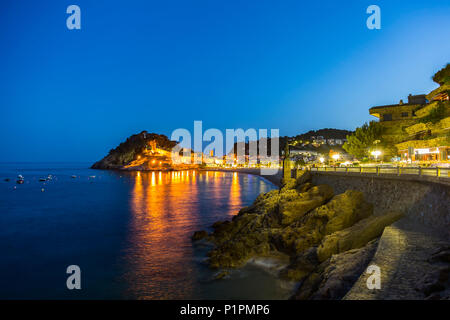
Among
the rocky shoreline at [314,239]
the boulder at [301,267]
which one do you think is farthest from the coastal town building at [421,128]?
the boulder at [301,267]

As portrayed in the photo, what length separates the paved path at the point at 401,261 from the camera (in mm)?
6879

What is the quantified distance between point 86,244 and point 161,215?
11.4 metres

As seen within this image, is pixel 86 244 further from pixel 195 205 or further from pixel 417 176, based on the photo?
pixel 417 176

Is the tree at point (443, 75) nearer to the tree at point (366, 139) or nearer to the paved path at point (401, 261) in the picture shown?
the tree at point (366, 139)

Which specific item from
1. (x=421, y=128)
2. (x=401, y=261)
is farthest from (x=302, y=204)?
(x=421, y=128)

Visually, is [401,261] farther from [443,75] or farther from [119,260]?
[443,75]

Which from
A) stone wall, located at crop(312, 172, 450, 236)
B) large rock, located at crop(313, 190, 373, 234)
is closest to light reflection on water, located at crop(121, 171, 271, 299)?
large rock, located at crop(313, 190, 373, 234)

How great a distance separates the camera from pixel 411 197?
1412 centimetres

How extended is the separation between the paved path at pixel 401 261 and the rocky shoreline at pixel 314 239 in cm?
68

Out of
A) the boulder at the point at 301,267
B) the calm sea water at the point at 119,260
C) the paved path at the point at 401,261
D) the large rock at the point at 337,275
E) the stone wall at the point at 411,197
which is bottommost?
the calm sea water at the point at 119,260

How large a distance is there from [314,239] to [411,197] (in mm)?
5092

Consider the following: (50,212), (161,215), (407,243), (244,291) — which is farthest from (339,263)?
(50,212)

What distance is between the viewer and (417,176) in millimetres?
14062

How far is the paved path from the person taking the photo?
688 cm
